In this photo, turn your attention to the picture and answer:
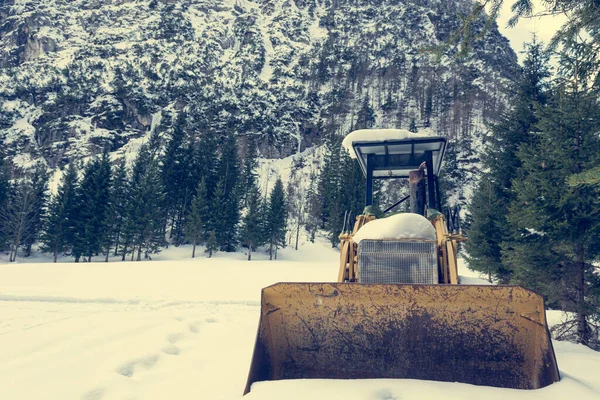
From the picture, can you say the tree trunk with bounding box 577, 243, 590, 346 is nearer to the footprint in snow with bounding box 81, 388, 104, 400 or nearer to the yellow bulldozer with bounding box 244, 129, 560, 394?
the yellow bulldozer with bounding box 244, 129, 560, 394

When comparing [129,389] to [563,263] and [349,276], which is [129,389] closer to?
[349,276]

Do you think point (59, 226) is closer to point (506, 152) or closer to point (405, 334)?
point (506, 152)

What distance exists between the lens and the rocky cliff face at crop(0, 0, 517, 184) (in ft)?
251

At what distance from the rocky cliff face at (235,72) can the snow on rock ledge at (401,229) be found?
69421mm

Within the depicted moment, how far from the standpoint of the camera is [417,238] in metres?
3.77

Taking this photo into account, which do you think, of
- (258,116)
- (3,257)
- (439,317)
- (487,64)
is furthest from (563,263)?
(487,64)

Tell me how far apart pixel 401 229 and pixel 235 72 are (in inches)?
3745

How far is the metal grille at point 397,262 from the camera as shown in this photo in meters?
3.75

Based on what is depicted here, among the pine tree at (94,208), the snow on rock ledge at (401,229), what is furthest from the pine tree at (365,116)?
the snow on rock ledge at (401,229)

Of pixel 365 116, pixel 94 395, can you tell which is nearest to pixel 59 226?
pixel 94 395

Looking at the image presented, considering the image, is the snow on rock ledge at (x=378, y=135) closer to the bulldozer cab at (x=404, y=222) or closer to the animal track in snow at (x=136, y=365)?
the bulldozer cab at (x=404, y=222)

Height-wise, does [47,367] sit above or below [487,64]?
below

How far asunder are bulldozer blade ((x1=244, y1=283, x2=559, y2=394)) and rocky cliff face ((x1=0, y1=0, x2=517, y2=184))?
7066cm

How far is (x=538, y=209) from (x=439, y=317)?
4943 millimetres
